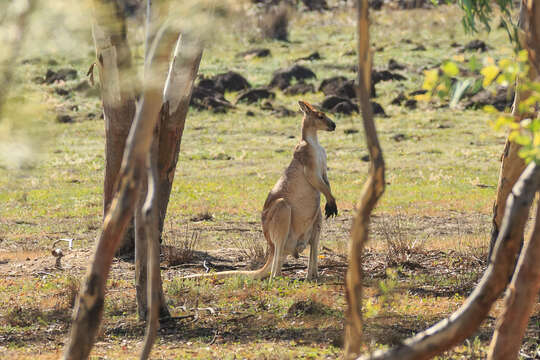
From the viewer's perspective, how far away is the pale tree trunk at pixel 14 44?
3107mm

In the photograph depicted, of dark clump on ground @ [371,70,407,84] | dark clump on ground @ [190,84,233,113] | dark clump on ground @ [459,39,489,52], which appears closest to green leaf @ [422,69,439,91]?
dark clump on ground @ [190,84,233,113]

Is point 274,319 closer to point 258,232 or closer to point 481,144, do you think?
point 258,232

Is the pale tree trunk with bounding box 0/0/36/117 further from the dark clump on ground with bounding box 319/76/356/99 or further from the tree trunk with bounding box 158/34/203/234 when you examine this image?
the dark clump on ground with bounding box 319/76/356/99

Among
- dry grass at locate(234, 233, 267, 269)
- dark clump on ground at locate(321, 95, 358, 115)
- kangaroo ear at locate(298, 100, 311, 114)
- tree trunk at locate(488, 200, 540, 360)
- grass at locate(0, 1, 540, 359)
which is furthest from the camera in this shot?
dark clump on ground at locate(321, 95, 358, 115)

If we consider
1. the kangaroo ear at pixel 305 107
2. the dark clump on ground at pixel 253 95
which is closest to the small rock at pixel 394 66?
the dark clump on ground at pixel 253 95

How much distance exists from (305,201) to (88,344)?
4.33m

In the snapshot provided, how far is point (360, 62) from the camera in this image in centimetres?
312

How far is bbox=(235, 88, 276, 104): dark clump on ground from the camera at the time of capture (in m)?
25.8

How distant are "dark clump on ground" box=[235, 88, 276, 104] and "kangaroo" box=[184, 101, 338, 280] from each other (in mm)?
17938

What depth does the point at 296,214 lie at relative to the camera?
7.73 metres

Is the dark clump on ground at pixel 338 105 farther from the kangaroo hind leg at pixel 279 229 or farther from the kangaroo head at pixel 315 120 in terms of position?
the kangaroo hind leg at pixel 279 229

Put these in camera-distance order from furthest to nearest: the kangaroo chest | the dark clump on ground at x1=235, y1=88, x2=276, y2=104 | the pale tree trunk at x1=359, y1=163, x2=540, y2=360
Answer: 1. the dark clump on ground at x1=235, y1=88, x2=276, y2=104
2. the kangaroo chest
3. the pale tree trunk at x1=359, y1=163, x2=540, y2=360

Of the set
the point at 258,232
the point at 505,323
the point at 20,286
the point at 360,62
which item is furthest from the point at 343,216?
the point at 360,62

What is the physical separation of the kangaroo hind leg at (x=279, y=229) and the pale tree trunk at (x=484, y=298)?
13.9ft
